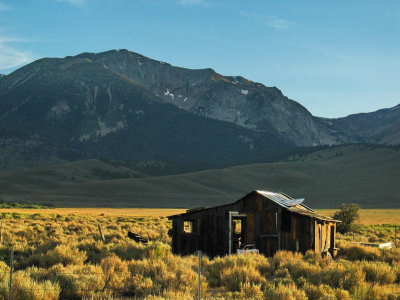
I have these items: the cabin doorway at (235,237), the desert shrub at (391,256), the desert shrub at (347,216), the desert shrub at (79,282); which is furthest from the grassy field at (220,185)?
the desert shrub at (79,282)

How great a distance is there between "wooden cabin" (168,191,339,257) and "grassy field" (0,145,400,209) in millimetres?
67389

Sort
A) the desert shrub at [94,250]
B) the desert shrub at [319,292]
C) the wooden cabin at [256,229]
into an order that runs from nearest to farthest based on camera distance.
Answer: the desert shrub at [319,292] < the desert shrub at [94,250] < the wooden cabin at [256,229]

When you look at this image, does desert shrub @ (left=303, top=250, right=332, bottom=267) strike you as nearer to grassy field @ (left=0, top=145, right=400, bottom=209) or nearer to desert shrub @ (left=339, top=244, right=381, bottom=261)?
desert shrub @ (left=339, top=244, right=381, bottom=261)

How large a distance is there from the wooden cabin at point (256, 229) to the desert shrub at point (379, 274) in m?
5.13

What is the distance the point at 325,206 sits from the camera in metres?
98.9

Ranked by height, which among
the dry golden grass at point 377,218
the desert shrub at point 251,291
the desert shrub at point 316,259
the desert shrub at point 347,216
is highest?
the desert shrub at point 251,291

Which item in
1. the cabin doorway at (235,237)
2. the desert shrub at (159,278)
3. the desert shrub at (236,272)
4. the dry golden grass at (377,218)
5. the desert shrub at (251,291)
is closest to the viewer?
the desert shrub at (251,291)

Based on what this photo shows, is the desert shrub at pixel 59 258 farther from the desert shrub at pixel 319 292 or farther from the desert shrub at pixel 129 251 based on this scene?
the desert shrub at pixel 319 292

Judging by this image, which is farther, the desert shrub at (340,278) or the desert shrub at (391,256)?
the desert shrub at (391,256)

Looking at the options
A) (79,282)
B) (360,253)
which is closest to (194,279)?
(79,282)

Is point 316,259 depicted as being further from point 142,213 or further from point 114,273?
point 142,213

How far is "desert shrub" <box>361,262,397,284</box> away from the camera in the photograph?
49.4ft

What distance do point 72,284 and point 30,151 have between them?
190 meters

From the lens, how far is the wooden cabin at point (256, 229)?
69.5 feet
